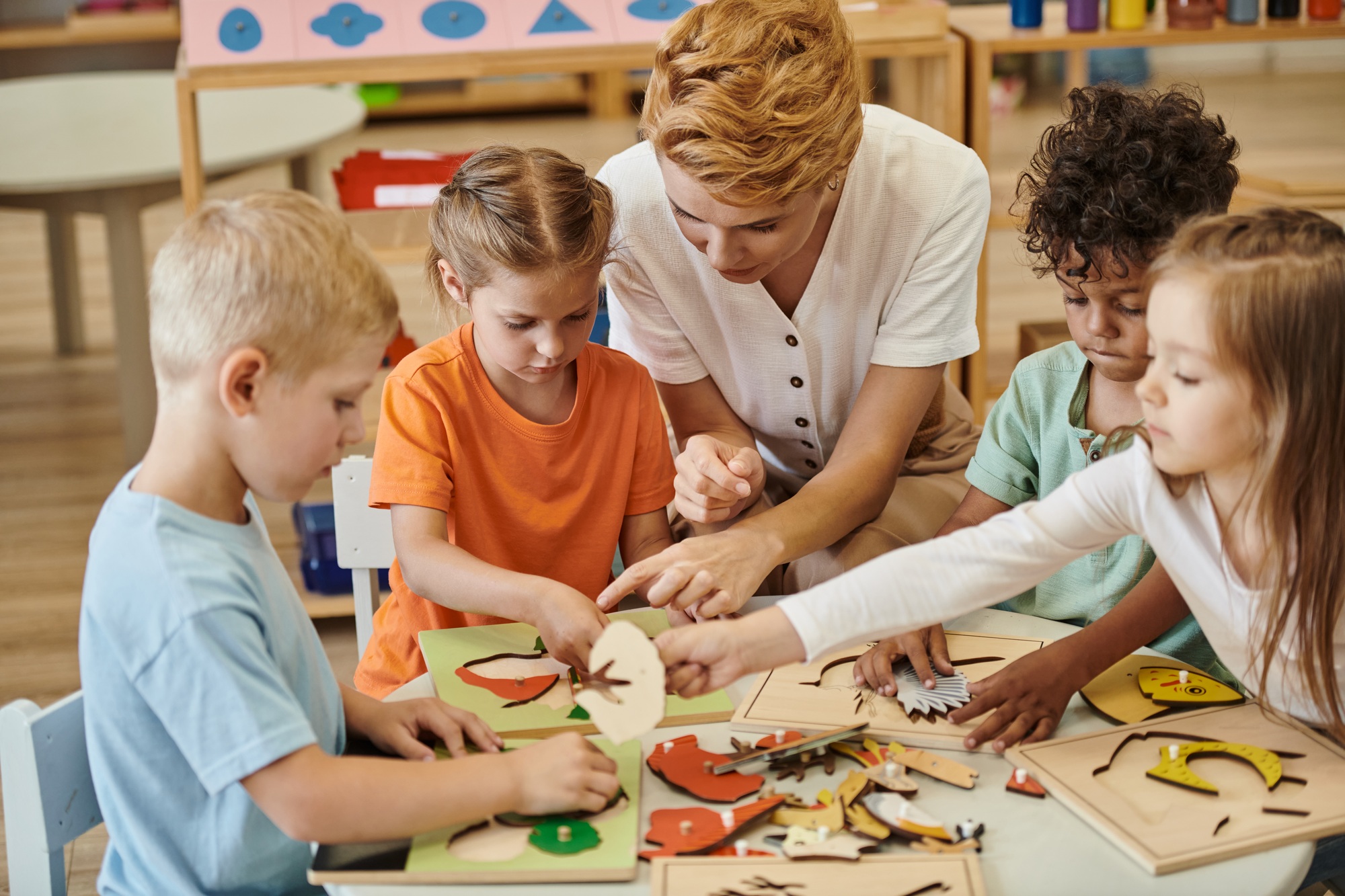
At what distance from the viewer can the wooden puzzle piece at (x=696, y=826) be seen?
3.10 ft

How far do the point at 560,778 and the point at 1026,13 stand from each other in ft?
6.66

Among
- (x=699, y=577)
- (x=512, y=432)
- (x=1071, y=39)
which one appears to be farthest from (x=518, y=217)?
(x=1071, y=39)

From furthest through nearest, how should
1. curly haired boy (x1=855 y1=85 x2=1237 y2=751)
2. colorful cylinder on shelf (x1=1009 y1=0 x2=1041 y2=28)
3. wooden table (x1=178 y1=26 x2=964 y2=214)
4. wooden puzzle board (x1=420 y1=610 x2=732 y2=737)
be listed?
1. colorful cylinder on shelf (x1=1009 y1=0 x2=1041 y2=28)
2. wooden table (x1=178 y1=26 x2=964 y2=214)
3. curly haired boy (x1=855 y1=85 x2=1237 y2=751)
4. wooden puzzle board (x1=420 y1=610 x2=732 y2=737)

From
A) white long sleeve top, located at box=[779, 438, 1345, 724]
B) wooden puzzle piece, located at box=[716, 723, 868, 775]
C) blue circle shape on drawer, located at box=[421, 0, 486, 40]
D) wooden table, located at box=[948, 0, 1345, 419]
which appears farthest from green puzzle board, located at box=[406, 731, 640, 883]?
wooden table, located at box=[948, 0, 1345, 419]

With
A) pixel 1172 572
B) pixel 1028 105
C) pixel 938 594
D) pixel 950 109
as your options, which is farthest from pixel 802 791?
pixel 1028 105

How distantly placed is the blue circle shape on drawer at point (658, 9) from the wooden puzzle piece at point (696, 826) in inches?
67.6

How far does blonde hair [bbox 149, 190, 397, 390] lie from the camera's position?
956 mm

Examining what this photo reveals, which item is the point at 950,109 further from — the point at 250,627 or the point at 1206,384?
the point at 250,627

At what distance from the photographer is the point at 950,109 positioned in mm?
2457

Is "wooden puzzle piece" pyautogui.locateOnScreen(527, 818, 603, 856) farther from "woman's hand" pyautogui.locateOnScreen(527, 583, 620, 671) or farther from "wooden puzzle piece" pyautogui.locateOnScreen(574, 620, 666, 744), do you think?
"woman's hand" pyautogui.locateOnScreen(527, 583, 620, 671)

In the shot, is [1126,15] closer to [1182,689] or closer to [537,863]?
[1182,689]

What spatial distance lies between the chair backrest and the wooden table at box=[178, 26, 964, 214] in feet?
4.63

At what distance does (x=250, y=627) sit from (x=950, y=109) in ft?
6.23

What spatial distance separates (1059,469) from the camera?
1441 mm
